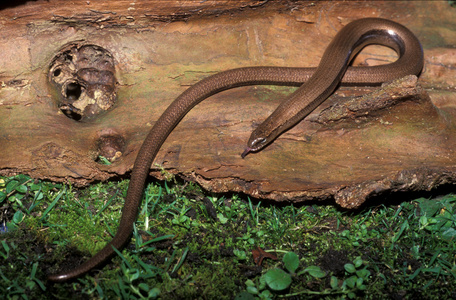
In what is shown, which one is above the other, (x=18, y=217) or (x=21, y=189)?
(x=21, y=189)

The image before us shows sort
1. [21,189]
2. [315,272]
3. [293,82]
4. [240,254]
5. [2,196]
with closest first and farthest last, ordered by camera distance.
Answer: [315,272]
[240,254]
[2,196]
[21,189]
[293,82]

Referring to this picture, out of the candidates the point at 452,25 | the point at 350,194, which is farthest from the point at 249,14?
the point at 452,25

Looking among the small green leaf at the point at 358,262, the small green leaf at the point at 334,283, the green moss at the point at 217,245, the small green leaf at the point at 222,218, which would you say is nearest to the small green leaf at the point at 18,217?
the green moss at the point at 217,245

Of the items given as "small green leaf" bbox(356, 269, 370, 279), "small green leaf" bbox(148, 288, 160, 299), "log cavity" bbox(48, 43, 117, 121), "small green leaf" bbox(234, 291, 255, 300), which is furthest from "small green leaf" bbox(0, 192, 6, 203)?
"small green leaf" bbox(356, 269, 370, 279)

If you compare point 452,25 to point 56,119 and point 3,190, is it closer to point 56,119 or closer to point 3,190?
point 56,119

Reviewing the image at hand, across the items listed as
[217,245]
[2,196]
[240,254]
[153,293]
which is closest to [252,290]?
[240,254]

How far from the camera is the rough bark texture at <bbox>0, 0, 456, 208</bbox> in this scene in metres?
4.39

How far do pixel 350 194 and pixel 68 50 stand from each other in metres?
4.07

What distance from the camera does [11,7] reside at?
15.2 ft

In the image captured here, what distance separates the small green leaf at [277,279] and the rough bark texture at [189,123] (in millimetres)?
922

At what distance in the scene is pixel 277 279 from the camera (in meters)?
3.86

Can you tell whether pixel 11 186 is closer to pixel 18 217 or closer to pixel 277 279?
pixel 18 217

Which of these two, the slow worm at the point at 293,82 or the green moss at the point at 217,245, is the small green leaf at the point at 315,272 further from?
the slow worm at the point at 293,82

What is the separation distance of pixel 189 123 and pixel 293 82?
179cm
